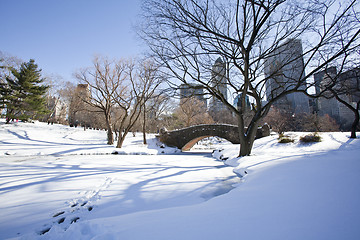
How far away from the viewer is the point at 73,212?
2746mm

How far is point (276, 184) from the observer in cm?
304

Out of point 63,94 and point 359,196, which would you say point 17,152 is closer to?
point 359,196

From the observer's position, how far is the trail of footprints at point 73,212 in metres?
2.34

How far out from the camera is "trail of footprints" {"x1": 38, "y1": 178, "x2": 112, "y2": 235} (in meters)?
2.34

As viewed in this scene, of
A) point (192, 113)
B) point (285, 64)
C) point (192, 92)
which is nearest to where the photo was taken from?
point (285, 64)

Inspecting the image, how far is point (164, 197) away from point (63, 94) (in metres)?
38.1

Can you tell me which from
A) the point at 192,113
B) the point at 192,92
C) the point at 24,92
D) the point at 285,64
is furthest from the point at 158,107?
the point at 24,92

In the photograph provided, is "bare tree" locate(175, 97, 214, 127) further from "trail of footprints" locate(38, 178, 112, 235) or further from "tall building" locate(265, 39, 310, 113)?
"trail of footprints" locate(38, 178, 112, 235)

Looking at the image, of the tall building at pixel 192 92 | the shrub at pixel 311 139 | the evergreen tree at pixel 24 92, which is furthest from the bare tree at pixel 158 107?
the evergreen tree at pixel 24 92

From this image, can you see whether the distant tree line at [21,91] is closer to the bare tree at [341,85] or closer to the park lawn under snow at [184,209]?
the park lawn under snow at [184,209]

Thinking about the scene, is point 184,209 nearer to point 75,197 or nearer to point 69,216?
point 69,216

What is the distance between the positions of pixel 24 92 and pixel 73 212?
29791 mm

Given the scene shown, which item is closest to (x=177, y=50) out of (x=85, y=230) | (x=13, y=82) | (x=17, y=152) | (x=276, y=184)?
(x=276, y=184)

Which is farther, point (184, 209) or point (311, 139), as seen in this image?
point (311, 139)
